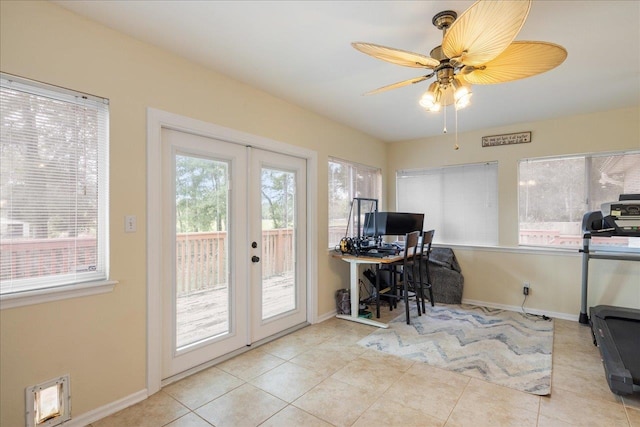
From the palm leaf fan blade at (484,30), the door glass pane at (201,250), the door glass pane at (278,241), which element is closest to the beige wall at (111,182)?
the door glass pane at (201,250)

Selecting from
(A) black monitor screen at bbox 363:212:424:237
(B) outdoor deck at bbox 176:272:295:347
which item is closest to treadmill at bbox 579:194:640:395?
(A) black monitor screen at bbox 363:212:424:237

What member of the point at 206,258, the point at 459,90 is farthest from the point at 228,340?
the point at 459,90

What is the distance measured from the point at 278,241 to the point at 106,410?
1.92 meters

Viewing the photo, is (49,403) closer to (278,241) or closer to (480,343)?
(278,241)

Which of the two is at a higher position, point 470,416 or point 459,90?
point 459,90

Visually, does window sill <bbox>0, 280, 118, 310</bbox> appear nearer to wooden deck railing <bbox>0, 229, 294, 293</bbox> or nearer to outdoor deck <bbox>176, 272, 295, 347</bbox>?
wooden deck railing <bbox>0, 229, 294, 293</bbox>

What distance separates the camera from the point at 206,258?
2.72m

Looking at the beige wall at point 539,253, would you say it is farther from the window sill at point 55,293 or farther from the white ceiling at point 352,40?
the window sill at point 55,293

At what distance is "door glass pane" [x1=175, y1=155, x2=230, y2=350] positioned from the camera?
2557 mm

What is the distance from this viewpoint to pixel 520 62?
69.2 inches

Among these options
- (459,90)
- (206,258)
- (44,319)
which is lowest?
(44,319)

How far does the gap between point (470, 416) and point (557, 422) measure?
517mm

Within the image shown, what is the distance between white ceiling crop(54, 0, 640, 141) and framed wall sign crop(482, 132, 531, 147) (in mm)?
650

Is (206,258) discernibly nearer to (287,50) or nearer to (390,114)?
(287,50)
